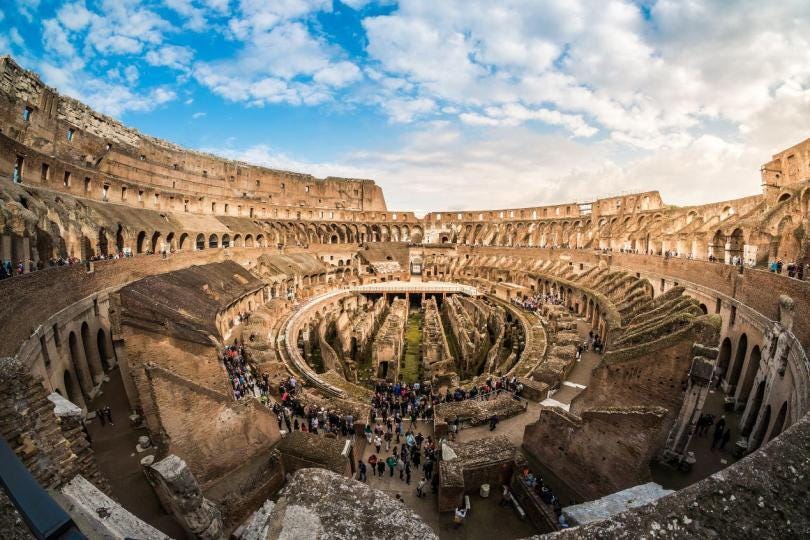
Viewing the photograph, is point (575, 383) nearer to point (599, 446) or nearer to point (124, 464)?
point (599, 446)

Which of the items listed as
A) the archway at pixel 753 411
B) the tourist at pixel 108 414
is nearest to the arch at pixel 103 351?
the tourist at pixel 108 414

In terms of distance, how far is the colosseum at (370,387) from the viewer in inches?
137

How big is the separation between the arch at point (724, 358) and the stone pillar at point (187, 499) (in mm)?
17973

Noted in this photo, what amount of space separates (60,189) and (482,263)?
35335 millimetres

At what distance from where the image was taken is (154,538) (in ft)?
15.4

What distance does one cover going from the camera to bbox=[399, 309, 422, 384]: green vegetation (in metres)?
18.8

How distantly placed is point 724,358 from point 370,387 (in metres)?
15.2

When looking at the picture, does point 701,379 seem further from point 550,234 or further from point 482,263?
point 550,234

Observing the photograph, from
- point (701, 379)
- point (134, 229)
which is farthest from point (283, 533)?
point (134, 229)

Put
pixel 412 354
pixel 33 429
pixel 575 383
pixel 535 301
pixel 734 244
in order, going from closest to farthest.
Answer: pixel 33 429, pixel 575 383, pixel 734 244, pixel 412 354, pixel 535 301

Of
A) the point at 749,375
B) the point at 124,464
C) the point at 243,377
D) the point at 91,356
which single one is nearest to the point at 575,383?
the point at 749,375

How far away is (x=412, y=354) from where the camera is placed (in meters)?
21.8

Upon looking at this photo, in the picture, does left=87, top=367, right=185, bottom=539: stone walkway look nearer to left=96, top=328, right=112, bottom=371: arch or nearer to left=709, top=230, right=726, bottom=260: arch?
left=96, top=328, right=112, bottom=371: arch

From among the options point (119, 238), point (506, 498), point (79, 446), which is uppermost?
point (119, 238)
